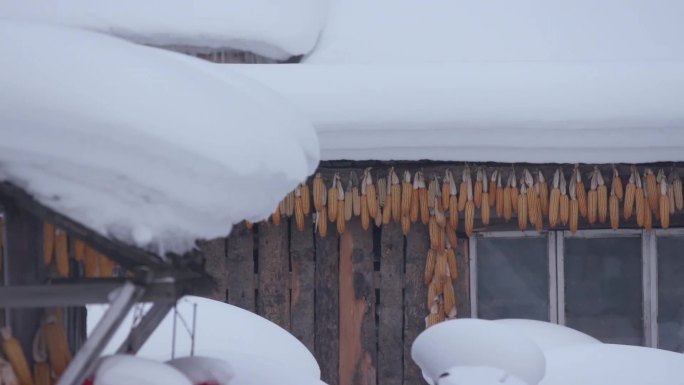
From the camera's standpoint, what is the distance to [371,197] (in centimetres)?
441

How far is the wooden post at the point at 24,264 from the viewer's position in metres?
1.95

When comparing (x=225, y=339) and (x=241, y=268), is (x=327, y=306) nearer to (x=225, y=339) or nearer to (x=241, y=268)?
(x=241, y=268)

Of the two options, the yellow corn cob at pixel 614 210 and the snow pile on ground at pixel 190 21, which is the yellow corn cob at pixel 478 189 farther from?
the snow pile on ground at pixel 190 21

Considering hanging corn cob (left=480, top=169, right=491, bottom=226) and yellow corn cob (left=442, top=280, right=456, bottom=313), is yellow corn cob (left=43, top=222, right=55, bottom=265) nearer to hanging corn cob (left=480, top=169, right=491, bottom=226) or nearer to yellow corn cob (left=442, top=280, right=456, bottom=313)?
hanging corn cob (left=480, top=169, right=491, bottom=226)

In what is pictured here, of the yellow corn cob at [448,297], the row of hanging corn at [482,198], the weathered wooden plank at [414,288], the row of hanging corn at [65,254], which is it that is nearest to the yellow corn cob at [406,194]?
the row of hanging corn at [482,198]

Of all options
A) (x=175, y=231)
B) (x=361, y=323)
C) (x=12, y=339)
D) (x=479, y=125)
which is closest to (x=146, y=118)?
(x=175, y=231)

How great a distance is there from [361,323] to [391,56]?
1499 millimetres

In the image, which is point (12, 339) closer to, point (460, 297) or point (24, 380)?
point (24, 380)

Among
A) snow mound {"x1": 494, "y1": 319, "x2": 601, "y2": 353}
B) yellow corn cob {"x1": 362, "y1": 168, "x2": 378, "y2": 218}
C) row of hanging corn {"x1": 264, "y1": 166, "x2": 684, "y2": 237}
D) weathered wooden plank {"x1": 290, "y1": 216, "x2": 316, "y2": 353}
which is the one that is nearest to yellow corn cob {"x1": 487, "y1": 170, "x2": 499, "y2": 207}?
row of hanging corn {"x1": 264, "y1": 166, "x2": 684, "y2": 237}

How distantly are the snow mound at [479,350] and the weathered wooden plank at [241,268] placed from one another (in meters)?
1.85

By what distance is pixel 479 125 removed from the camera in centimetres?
403

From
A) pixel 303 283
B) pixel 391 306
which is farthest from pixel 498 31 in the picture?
pixel 303 283

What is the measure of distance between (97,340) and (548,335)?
8.63 ft

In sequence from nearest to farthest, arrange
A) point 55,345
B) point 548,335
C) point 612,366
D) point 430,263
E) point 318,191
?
point 55,345, point 612,366, point 548,335, point 318,191, point 430,263
